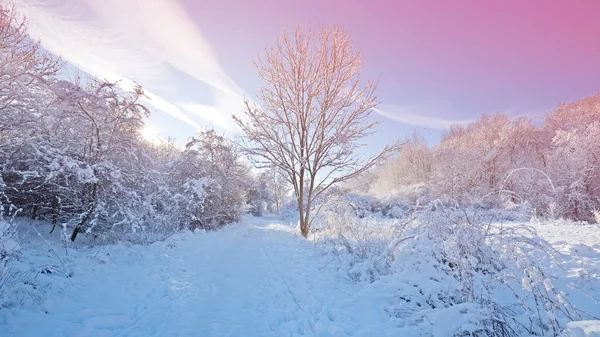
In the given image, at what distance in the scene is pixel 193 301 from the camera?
396 cm

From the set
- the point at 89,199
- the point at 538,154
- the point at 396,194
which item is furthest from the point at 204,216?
the point at 538,154

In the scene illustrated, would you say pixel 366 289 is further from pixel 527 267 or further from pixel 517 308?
pixel 527 267

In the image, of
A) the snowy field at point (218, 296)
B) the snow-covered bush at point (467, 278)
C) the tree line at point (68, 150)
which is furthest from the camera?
the tree line at point (68, 150)

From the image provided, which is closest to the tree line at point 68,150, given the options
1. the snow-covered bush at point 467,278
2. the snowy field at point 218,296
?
the snowy field at point 218,296

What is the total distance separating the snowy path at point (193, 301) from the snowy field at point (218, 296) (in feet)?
0.05

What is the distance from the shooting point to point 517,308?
10.0 feet

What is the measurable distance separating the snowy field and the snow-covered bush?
0.04m

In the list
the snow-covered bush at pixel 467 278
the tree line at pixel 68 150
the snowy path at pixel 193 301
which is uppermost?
the tree line at pixel 68 150

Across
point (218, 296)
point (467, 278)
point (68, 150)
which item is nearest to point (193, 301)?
point (218, 296)

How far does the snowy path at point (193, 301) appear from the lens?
3025 mm

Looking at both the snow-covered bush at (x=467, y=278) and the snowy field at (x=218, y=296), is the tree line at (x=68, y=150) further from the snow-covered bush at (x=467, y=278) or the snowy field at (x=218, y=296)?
the snow-covered bush at (x=467, y=278)

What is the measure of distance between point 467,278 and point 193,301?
164 inches

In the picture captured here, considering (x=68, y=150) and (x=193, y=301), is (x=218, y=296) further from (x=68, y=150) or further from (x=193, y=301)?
(x=68, y=150)

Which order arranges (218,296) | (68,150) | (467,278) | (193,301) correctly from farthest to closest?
1. (68,150)
2. (218,296)
3. (193,301)
4. (467,278)
